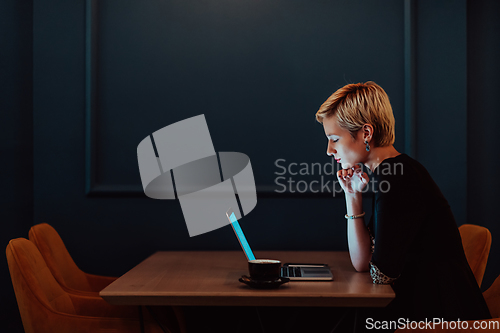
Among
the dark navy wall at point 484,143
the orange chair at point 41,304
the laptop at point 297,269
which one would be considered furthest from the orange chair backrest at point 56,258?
the dark navy wall at point 484,143

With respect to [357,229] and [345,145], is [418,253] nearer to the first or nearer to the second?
[357,229]

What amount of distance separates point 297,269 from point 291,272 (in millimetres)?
69

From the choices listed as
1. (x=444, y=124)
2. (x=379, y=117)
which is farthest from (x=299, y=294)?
(x=444, y=124)

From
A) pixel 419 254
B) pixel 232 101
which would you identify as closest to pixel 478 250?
pixel 419 254

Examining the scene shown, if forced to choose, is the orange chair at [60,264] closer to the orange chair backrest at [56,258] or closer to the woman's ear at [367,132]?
the orange chair backrest at [56,258]

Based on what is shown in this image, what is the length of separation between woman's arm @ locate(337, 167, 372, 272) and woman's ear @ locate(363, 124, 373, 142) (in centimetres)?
15

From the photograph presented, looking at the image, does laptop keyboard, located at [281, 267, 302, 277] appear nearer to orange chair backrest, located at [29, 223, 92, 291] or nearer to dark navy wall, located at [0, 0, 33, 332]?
Answer: orange chair backrest, located at [29, 223, 92, 291]

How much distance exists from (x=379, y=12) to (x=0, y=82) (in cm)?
218

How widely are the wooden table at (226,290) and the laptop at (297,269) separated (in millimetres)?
39

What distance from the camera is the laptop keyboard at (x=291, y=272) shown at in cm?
151

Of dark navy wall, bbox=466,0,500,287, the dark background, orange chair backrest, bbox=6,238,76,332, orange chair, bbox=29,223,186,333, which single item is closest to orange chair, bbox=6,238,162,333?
orange chair backrest, bbox=6,238,76,332

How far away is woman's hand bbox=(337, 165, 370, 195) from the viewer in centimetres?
158

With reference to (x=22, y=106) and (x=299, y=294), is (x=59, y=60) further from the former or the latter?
(x=299, y=294)

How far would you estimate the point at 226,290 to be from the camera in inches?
51.8
